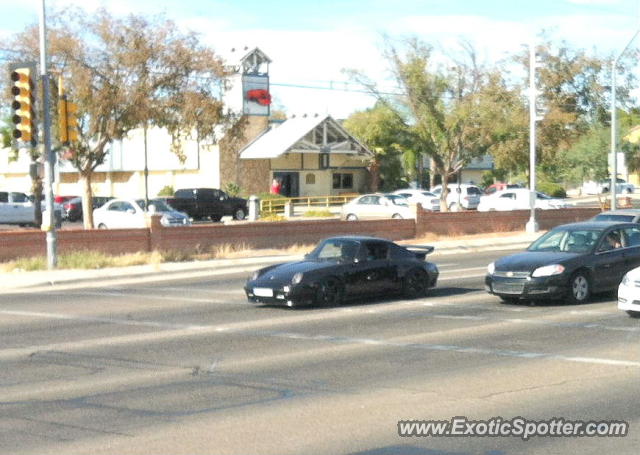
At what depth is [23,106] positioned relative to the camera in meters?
25.5

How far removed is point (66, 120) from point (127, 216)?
49.3ft

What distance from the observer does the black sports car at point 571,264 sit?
1786 centimetres

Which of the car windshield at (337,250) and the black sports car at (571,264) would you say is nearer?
the black sports car at (571,264)

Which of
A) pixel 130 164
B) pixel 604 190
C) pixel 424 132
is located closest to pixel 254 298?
pixel 424 132

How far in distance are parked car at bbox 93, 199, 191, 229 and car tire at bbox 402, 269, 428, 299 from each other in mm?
21470

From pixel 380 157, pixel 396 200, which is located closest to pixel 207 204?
pixel 396 200

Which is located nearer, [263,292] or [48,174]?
[263,292]

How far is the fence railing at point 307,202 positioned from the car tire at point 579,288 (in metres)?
43.2

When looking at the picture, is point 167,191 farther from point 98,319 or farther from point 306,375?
point 306,375

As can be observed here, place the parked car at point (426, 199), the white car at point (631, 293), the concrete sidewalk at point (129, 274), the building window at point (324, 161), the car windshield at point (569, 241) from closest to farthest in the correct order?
the white car at point (631, 293)
the car windshield at point (569, 241)
the concrete sidewalk at point (129, 274)
the parked car at point (426, 199)
the building window at point (324, 161)

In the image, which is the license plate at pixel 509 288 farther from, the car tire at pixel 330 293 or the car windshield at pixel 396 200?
the car windshield at pixel 396 200

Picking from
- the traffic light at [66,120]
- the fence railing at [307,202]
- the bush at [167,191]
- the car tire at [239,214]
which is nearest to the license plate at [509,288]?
the traffic light at [66,120]

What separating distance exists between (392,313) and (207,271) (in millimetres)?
11984

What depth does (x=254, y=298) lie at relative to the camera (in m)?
18.5
